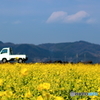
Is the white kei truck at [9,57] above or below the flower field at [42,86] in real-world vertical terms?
above

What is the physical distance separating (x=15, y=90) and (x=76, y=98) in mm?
1348

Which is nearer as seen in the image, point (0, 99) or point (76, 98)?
point (0, 99)

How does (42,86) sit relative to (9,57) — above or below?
below

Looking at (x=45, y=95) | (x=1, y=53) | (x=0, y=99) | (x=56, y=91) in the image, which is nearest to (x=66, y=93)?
(x=56, y=91)

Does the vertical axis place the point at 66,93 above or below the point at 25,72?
below

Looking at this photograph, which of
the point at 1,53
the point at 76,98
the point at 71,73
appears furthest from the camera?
the point at 1,53

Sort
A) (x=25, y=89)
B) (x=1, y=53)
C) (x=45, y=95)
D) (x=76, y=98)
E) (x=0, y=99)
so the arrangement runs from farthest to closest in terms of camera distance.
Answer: (x=1, y=53) < (x=25, y=89) < (x=76, y=98) < (x=0, y=99) < (x=45, y=95)

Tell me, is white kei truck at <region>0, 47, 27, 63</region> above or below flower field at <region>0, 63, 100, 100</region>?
above

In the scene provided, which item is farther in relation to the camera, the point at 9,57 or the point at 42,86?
the point at 9,57

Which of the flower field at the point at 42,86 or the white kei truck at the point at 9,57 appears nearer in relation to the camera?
the flower field at the point at 42,86

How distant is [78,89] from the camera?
802 centimetres

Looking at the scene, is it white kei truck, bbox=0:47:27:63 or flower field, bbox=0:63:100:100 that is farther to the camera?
white kei truck, bbox=0:47:27:63

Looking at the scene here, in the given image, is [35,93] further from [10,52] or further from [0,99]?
[10,52]

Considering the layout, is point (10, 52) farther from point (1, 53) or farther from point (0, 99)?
point (0, 99)
